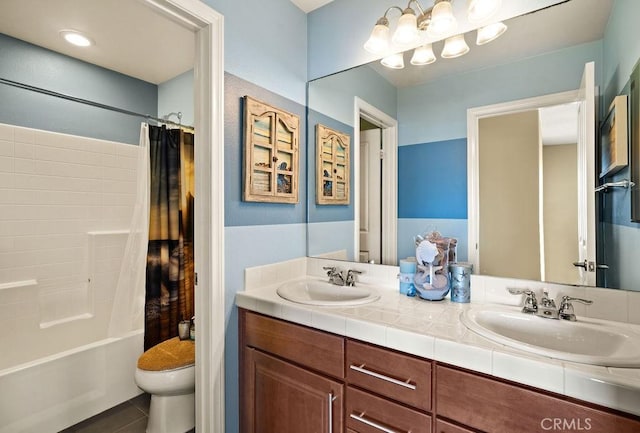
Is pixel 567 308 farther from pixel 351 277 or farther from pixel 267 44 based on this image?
pixel 267 44


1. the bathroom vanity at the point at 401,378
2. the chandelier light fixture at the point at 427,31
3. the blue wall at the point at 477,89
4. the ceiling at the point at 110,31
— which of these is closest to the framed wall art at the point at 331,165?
the blue wall at the point at 477,89

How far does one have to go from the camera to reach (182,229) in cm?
214

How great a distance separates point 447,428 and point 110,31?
9.07 ft

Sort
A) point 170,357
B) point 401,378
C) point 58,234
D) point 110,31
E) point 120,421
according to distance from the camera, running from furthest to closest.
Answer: point 58,234 < point 110,31 < point 120,421 < point 170,357 < point 401,378

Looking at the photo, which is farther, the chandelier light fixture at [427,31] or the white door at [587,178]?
the chandelier light fixture at [427,31]

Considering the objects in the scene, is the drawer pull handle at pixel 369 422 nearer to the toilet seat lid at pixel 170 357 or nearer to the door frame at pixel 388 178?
the door frame at pixel 388 178

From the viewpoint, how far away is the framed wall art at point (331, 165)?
1828 mm

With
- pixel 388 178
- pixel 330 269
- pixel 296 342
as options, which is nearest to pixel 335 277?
pixel 330 269

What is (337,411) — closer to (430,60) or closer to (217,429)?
(217,429)

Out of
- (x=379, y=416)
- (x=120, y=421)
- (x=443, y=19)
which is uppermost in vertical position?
(x=443, y=19)

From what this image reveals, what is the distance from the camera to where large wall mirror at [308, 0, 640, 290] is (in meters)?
1.10

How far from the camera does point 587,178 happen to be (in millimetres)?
1118

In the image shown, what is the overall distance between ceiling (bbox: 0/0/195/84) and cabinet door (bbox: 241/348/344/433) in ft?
5.34

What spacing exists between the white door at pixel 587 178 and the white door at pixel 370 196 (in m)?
0.84
